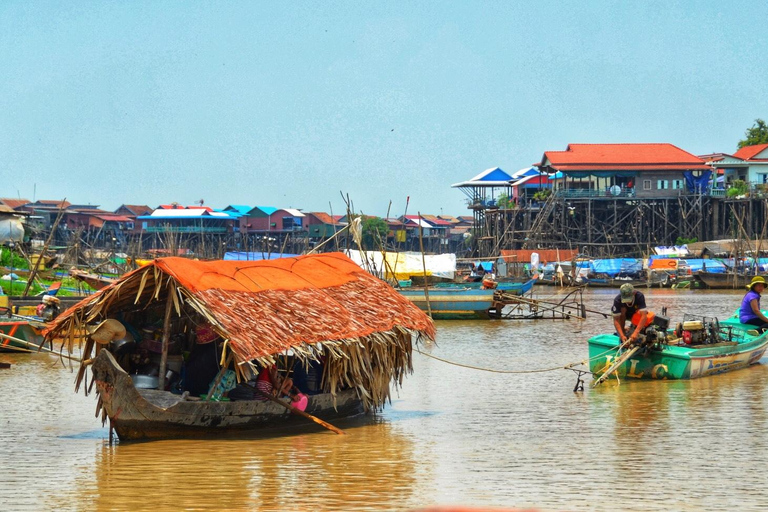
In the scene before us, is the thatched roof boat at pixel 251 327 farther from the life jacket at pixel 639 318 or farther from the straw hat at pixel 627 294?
the life jacket at pixel 639 318

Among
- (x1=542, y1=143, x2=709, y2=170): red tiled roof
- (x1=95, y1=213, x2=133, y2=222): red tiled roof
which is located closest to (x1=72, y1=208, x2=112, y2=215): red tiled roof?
(x1=95, y1=213, x2=133, y2=222): red tiled roof

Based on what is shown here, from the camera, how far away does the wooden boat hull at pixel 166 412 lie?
9672 mm

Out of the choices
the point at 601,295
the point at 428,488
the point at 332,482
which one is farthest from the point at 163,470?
the point at 601,295

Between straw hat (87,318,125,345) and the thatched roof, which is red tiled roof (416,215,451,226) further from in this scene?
straw hat (87,318,125,345)

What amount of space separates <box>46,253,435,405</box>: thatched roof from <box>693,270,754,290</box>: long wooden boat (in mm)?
35727

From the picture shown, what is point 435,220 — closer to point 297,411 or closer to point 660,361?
point 660,361

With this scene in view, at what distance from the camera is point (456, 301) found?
95.0 ft

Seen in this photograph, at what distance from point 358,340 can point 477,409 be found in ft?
9.00

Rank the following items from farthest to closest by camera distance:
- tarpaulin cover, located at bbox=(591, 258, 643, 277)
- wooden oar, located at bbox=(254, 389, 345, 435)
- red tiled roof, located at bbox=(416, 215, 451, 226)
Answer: red tiled roof, located at bbox=(416, 215, 451, 226)
tarpaulin cover, located at bbox=(591, 258, 643, 277)
wooden oar, located at bbox=(254, 389, 345, 435)

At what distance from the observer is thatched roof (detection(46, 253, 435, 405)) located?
32.2 ft

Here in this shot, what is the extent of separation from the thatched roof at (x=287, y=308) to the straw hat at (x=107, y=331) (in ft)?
0.46

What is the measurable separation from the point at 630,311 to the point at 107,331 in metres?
7.25

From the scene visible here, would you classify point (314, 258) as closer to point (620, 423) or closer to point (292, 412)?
point (292, 412)

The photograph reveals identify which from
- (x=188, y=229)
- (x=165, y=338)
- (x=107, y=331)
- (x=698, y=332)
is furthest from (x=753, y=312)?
(x=188, y=229)
